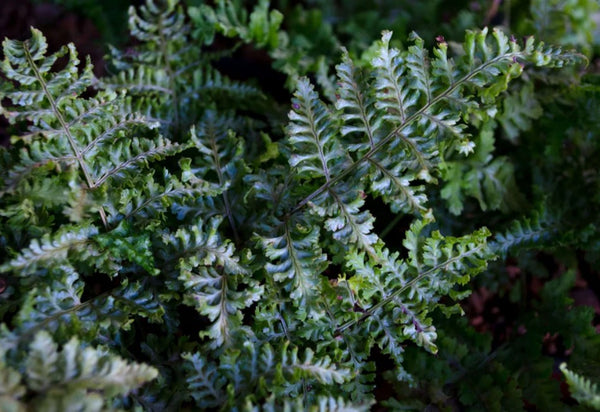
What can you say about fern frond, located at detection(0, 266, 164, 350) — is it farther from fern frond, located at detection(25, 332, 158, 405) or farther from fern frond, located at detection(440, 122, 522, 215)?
fern frond, located at detection(440, 122, 522, 215)

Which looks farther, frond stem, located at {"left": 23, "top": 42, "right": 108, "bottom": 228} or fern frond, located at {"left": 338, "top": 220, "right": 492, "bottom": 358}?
fern frond, located at {"left": 338, "top": 220, "right": 492, "bottom": 358}

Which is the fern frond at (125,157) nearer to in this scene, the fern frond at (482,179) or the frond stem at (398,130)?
the frond stem at (398,130)

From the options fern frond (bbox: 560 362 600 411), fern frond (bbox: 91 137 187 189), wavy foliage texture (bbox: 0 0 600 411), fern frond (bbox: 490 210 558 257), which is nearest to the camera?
fern frond (bbox: 560 362 600 411)

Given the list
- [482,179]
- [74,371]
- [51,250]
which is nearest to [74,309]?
[51,250]

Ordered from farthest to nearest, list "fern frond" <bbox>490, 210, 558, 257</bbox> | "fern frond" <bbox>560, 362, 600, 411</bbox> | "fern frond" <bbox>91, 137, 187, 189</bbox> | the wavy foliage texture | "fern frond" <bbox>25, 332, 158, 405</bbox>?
1. "fern frond" <bbox>490, 210, 558, 257</bbox>
2. "fern frond" <bbox>91, 137, 187, 189</bbox>
3. the wavy foliage texture
4. "fern frond" <bbox>560, 362, 600, 411</bbox>
5. "fern frond" <bbox>25, 332, 158, 405</bbox>

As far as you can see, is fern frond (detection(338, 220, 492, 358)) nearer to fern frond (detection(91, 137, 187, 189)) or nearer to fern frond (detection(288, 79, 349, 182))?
fern frond (detection(288, 79, 349, 182))

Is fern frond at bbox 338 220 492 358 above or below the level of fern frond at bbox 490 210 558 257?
below

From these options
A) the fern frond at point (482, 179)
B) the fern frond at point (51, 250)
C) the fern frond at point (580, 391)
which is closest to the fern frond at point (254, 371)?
the fern frond at point (51, 250)

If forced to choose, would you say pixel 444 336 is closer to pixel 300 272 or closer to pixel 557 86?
pixel 300 272

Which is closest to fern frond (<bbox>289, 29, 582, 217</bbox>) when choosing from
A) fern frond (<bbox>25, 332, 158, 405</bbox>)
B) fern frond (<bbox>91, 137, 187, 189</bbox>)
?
fern frond (<bbox>91, 137, 187, 189</bbox>)

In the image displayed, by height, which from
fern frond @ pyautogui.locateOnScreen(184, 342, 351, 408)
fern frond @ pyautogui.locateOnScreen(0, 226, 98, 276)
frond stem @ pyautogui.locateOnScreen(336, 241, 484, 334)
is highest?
fern frond @ pyautogui.locateOnScreen(0, 226, 98, 276)
